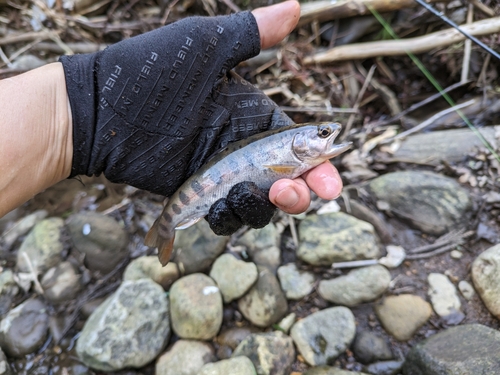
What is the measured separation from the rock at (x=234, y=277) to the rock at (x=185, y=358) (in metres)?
0.49

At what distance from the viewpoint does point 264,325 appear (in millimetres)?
3621

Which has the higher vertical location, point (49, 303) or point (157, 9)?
point (157, 9)

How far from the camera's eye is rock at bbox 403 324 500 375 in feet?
8.96

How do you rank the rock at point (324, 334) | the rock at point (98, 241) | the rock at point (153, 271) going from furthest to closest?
the rock at point (98, 241), the rock at point (153, 271), the rock at point (324, 334)

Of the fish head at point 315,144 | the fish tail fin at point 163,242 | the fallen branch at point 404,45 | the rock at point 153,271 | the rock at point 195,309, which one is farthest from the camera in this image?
the fallen branch at point 404,45

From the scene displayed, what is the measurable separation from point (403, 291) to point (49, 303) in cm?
Answer: 357

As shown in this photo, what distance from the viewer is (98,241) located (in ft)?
13.2

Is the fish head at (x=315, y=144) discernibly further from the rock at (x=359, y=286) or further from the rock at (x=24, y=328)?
the rock at (x=24, y=328)

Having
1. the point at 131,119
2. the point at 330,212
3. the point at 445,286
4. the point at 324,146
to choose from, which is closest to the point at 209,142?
the point at 131,119

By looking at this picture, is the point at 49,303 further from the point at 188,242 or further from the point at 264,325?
the point at 264,325

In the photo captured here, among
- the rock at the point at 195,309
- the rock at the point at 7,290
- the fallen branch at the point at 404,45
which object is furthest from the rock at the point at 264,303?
the fallen branch at the point at 404,45

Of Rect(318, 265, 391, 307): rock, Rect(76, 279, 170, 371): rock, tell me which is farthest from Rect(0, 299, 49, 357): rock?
Rect(318, 265, 391, 307): rock

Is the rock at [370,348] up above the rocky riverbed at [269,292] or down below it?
below

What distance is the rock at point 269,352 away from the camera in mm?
3256
